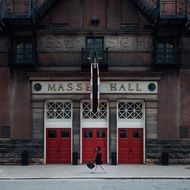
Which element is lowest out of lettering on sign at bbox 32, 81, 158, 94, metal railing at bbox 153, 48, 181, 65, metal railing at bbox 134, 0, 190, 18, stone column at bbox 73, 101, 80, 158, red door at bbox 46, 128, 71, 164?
red door at bbox 46, 128, 71, 164

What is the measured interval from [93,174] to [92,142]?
5886 millimetres

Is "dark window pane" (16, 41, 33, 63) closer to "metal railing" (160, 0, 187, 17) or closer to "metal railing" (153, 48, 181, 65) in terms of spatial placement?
"metal railing" (153, 48, 181, 65)

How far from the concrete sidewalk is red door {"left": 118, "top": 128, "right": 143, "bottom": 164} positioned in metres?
1.50

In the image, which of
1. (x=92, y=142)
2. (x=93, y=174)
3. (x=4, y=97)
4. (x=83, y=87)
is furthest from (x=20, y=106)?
(x=93, y=174)

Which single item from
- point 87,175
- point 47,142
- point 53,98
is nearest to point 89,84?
point 53,98

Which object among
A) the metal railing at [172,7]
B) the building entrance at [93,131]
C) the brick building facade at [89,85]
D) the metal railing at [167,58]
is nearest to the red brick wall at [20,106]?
the brick building facade at [89,85]

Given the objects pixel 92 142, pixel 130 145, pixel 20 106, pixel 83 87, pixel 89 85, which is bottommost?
pixel 130 145

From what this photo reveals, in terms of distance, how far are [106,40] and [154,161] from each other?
8329mm

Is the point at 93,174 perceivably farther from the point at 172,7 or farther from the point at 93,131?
the point at 172,7

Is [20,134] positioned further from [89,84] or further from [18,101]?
[89,84]

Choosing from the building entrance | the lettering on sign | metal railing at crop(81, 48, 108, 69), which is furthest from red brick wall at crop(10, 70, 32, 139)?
metal railing at crop(81, 48, 108, 69)

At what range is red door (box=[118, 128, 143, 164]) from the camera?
33.3 metres

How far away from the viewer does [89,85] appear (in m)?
32.9

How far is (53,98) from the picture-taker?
3306cm
